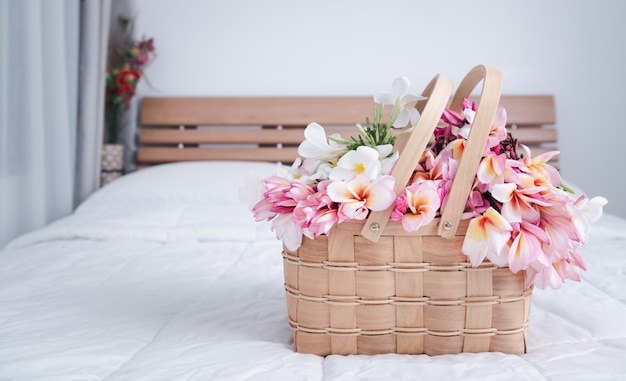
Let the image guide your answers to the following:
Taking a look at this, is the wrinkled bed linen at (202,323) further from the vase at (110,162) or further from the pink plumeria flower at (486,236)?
the vase at (110,162)

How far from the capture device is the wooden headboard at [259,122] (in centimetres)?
286

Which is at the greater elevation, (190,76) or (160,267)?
(190,76)

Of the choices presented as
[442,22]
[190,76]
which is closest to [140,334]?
[190,76]

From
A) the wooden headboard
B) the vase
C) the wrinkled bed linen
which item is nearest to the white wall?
the wooden headboard

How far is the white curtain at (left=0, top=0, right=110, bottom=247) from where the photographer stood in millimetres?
2182

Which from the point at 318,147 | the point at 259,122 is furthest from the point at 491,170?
the point at 259,122

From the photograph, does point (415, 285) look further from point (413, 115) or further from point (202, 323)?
point (202, 323)

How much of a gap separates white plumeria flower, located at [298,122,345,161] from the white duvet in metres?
0.30

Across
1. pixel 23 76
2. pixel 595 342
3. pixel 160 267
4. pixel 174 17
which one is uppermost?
pixel 174 17

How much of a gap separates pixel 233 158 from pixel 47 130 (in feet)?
2.72

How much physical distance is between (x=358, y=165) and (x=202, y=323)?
437 millimetres

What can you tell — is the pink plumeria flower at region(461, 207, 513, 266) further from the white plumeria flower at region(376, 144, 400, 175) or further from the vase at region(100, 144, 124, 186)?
the vase at region(100, 144, 124, 186)

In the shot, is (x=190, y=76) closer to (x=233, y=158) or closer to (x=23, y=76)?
(x=233, y=158)

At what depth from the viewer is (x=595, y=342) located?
0.97 metres
